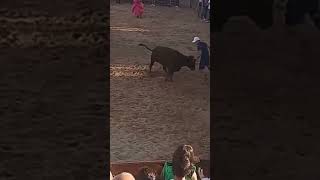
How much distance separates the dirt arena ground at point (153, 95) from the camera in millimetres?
5152

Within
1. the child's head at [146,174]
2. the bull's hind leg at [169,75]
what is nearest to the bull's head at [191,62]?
the bull's hind leg at [169,75]

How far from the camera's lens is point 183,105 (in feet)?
21.4

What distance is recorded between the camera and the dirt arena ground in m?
5.15

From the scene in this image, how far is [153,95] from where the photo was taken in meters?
6.89

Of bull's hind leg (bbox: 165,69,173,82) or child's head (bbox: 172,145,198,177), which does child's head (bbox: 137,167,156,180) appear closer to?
child's head (bbox: 172,145,198,177)
